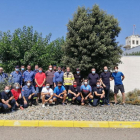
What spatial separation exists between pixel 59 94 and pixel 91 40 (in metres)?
3.55

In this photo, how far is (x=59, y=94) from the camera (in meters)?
7.96

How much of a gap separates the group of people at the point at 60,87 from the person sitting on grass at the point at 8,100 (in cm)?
25

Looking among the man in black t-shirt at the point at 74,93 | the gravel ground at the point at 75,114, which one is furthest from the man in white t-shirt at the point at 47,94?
the man in black t-shirt at the point at 74,93

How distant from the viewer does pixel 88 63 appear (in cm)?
974

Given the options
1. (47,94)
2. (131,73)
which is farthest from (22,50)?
(131,73)

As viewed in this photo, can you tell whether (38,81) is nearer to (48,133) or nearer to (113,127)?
(48,133)

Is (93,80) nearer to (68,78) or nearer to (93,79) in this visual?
(93,79)

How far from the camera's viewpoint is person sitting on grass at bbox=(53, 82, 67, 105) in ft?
25.9

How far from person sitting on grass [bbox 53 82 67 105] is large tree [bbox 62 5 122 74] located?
2.10 meters

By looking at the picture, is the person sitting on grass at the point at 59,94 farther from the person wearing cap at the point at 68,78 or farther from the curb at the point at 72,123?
the curb at the point at 72,123

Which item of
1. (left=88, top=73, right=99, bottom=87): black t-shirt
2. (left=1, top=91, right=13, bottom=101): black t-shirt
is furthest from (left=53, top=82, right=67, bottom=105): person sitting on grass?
(left=1, top=91, right=13, bottom=101): black t-shirt

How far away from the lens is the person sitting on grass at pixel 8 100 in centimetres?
682

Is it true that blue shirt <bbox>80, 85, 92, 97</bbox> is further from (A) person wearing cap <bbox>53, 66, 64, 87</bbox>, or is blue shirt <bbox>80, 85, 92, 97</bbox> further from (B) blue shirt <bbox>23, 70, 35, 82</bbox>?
(B) blue shirt <bbox>23, 70, 35, 82</bbox>

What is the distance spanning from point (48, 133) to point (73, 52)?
19.9 ft
